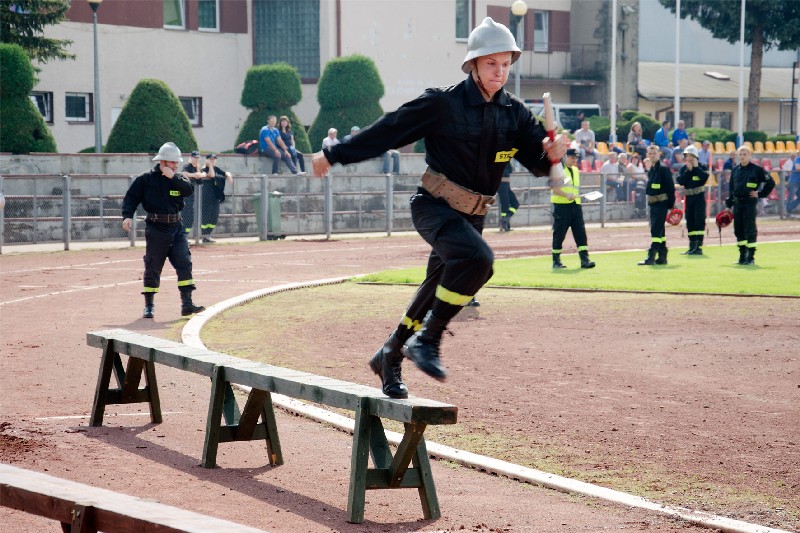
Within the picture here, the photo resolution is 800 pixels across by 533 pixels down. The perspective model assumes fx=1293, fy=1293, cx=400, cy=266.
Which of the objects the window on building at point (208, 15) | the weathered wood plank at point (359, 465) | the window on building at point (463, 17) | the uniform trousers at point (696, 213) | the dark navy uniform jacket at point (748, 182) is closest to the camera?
the weathered wood plank at point (359, 465)

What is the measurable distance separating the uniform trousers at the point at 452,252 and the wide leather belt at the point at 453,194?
35mm

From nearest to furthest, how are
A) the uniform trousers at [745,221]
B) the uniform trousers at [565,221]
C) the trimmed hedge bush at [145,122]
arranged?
the uniform trousers at [565,221] < the uniform trousers at [745,221] < the trimmed hedge bush at [145,122]

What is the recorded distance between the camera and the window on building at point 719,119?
67.1 meters

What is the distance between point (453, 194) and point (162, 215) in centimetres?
949

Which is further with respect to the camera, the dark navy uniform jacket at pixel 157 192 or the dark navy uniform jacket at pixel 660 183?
the dark navy uniform jacket at pixel 660 183

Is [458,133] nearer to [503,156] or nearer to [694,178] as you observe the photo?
[503,156]

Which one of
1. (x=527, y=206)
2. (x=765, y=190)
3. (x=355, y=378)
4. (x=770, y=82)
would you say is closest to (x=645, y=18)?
(x=770, y=82)

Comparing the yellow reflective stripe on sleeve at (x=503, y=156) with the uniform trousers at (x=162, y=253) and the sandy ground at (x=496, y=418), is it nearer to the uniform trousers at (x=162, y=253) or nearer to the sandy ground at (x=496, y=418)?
the sandy ground at (x=496, y=418)

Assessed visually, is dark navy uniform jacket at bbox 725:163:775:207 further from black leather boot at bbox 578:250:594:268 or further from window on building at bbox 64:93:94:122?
window on building at bbox 64:93:94:122

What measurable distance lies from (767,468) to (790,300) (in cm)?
→ 999

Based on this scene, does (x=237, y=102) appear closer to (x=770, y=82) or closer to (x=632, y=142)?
(x=632, y=142)

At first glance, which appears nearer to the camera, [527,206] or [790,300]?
[790,300]

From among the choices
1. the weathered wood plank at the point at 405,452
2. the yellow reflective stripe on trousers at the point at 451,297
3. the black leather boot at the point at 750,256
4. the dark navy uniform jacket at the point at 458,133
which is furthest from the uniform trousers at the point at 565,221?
the weathered wood plank at the point at 405,452

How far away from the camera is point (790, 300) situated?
17.6m
